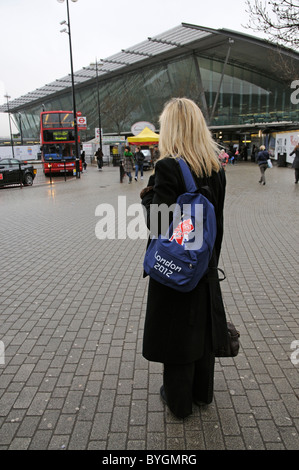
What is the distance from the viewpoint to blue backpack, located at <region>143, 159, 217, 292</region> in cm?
204

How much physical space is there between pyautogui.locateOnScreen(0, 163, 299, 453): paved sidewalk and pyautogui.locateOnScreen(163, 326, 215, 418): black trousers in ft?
0.44

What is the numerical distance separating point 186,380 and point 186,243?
98cm

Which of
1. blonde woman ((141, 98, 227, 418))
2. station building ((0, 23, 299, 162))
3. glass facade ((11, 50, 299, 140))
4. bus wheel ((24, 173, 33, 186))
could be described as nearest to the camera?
blonde woman ((141, 98, 227, 418))

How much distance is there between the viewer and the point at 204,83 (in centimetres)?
4788

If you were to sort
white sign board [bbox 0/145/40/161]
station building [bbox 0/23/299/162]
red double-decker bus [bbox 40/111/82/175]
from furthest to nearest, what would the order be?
1. white sign board [bbox 0/145/40/161]
2. station building [bbox 0/23/299/162]
3. red double-decker bus [bbox 40/111/82/175]

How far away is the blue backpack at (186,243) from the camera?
2.04 m

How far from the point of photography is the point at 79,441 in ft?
7.70

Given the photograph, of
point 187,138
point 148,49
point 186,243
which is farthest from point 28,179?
point 148,49

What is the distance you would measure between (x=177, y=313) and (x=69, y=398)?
122 centimetres

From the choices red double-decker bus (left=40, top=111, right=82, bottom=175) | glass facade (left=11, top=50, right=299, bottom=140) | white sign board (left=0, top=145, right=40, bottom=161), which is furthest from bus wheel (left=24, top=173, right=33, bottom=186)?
white sign board (left=0, top=145, right=40, bottom=161)

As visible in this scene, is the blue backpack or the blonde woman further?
the blonde woman

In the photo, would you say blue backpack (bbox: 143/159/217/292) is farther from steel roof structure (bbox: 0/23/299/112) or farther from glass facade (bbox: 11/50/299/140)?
glass facade (bbox: 11/50/299/140)

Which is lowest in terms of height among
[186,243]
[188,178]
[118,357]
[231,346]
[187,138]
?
[118,357]

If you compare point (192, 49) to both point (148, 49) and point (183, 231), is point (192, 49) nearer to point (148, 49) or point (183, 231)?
point (148, 49)
